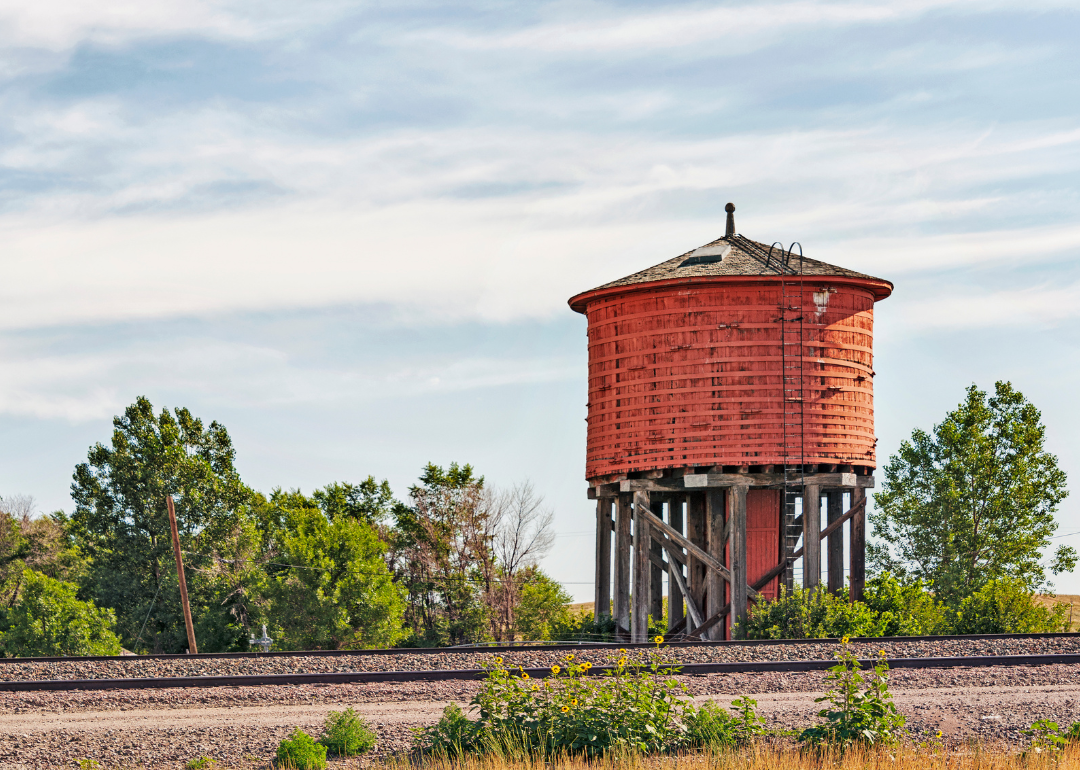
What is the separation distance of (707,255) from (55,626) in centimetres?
2351

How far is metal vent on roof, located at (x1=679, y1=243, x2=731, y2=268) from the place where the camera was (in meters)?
26.7

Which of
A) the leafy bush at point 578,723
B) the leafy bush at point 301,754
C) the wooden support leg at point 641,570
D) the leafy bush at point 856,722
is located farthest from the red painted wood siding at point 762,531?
the leafy bush at point 301,754

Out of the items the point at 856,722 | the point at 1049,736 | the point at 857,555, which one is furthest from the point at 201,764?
the point at 857,555

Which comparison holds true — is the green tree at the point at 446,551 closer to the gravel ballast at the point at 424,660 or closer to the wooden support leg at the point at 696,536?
the wooden support leg at the point at 696,536

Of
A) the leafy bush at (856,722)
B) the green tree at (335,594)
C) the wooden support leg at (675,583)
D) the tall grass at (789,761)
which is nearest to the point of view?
the tall grass at (789,761)

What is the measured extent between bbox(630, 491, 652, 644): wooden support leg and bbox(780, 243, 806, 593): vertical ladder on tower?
2736 mm

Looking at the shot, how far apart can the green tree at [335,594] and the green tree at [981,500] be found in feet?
49.1

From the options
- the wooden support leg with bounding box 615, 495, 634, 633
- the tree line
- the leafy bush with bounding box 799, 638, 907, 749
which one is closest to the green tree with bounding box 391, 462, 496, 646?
the tree line

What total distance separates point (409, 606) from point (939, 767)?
3634 centimetres

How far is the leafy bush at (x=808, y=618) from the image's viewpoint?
23.4m

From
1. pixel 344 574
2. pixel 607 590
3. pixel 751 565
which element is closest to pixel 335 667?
pixel 751 565

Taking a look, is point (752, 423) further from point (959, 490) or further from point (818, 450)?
point (959, 490)

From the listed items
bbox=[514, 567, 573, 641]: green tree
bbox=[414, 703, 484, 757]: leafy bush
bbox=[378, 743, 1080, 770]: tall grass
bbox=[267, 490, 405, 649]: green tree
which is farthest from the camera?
bbox=[514, 567, 573, 641]: green tree

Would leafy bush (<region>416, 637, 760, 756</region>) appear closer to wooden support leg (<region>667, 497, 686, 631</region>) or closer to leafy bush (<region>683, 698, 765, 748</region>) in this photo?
leafy bush (<region>683, 698, 765, 748</region>)
